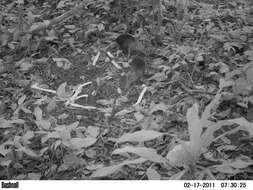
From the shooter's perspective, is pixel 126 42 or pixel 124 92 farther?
pixel 126 42

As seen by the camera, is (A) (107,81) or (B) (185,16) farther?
(B) (185,16)

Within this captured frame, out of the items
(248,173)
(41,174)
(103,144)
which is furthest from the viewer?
(103,144)

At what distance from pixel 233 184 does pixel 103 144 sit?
91cm

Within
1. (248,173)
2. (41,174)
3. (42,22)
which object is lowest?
(41,174)

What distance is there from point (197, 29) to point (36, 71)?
1.58 m

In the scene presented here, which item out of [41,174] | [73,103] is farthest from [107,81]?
[41,174]

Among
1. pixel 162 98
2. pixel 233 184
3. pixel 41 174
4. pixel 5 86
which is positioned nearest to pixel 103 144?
pixel 41 174

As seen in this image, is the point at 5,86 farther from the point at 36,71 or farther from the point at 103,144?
the point at 103,144

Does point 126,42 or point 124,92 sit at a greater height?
point 126,42

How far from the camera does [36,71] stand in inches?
132

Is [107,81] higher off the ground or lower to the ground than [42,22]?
lower

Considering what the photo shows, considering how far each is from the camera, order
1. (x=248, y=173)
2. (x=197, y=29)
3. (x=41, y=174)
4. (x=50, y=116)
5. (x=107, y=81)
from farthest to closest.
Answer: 1. (x=197, y=29)
2. (x=107, y=81)
3. (x=50, y=116)
4. (x=41, y=174)
5. (x=248, y=173)

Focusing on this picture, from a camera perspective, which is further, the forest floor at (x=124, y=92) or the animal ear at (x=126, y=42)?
the animal ear at (x=126, y=42)

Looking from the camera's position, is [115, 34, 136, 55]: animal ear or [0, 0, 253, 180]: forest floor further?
[115, 34, 136, 55]: animal ear
